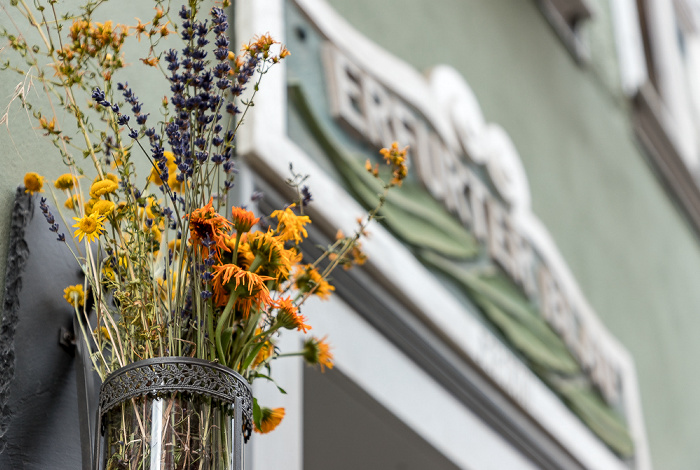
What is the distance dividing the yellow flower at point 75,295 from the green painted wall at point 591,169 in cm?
156

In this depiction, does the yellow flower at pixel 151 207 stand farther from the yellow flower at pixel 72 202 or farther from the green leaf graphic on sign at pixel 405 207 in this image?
the green leaf graphic on sign at pixel 405 207

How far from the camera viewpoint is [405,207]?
9.36 ft

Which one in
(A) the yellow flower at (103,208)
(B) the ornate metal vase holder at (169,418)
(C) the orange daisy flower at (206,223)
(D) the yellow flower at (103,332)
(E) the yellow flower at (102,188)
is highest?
(E) the yellow flower at (102,188)

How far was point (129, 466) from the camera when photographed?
1295mm

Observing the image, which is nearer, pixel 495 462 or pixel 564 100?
pixel 495 462

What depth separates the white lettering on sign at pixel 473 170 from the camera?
2.78 meters

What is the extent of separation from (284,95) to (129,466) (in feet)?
4.25

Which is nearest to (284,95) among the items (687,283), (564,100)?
(564,100)

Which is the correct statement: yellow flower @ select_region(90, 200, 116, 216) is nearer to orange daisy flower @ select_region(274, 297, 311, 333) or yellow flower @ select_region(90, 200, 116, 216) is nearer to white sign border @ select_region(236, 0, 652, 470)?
orange daisy flower @ select_region(274, 297, 311, 333)

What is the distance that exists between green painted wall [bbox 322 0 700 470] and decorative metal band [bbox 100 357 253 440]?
1760 millimetres

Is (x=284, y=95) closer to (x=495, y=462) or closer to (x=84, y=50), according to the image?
(x=84, y=50)

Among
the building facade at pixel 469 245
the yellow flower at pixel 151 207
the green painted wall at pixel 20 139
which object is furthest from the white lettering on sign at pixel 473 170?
the yellow flower at pixel 151 207

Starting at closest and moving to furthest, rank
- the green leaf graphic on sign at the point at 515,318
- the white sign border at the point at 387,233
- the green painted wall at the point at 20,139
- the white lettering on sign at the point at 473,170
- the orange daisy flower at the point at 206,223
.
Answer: the orange daisy flower at the point at 206,223, the green painted wall at the point at 20,139, the white sign border at the point at 387,233, the white lettering on sign at the point at 473,170, the green leaf graphic on sign at the point at 515,318

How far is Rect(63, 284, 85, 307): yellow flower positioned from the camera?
160 cm
